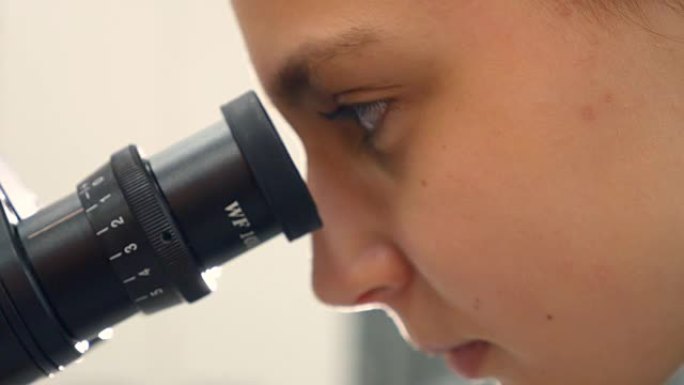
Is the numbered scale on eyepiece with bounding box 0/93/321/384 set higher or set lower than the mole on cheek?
higher

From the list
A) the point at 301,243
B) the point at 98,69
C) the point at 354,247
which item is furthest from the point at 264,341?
the point at 354,247

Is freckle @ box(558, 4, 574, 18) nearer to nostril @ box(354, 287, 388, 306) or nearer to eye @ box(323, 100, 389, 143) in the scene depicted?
eye @ box(323, 100, 389, 143)

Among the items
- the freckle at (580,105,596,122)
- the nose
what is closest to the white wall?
the nose

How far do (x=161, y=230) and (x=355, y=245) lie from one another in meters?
0.13

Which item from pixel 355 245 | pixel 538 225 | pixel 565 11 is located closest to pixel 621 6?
pixel 565 11

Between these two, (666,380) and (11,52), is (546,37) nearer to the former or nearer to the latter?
(666,380)

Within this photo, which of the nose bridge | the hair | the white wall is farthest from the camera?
the white wall

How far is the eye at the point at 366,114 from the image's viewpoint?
69cm

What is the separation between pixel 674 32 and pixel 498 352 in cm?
24

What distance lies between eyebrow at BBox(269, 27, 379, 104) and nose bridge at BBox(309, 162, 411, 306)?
7 centimetres

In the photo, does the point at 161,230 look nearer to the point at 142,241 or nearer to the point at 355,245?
the point at 142,241

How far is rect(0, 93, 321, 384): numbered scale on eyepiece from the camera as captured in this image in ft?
2.30

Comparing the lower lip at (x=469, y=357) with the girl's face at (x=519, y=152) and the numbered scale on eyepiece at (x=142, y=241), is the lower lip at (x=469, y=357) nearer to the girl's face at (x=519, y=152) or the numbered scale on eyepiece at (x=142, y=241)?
the girl's face at (x=519, y=152)

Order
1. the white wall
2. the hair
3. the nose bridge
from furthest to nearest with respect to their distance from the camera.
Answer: the white wall
the nose bridge
the hair
